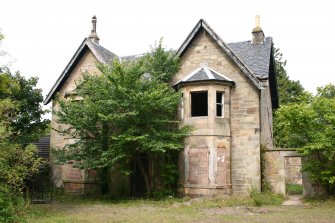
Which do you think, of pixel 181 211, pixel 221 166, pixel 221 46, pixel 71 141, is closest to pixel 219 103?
pixel 221 46

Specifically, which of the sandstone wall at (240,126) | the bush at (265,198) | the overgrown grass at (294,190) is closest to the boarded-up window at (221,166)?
the sandstone wall at (240,126)

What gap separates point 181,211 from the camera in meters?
15.6

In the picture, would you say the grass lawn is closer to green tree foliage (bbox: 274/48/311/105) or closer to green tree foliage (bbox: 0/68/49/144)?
green tree foliage (bbox: 0/68/49/144)

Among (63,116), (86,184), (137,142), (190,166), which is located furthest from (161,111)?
(86,184)

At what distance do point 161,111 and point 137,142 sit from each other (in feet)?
7.11

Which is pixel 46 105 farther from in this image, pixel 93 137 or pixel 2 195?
pixel 2 195

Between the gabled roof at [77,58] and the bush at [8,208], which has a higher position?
the gabled roof at [77,58]

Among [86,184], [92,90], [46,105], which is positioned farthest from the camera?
[46,105]

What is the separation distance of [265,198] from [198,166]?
3.86 meters

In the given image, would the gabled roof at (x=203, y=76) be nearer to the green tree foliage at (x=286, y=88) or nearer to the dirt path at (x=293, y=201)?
the dirt path at (x=293, y=201)

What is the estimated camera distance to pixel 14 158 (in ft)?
43.2

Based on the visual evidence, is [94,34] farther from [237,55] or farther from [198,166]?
[198,166]

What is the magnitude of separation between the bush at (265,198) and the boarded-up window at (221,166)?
5.39 feet

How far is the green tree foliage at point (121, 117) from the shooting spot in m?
18.5
